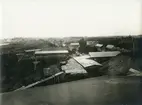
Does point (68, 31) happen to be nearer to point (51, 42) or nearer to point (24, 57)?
point (51, 42)

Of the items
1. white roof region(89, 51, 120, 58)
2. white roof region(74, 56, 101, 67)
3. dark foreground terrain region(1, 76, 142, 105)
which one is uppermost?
white roof region(89, 51, 120, 58)

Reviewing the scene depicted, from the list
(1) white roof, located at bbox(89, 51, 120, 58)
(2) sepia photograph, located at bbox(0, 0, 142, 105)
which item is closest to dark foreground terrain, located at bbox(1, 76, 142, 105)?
(2) sepia photograph, located at bbox(0, 0, 142, 105)

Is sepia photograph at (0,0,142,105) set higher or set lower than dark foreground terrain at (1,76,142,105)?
higher

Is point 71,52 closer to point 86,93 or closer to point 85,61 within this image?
point 85,61

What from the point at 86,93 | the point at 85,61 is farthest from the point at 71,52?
the point at 86,93

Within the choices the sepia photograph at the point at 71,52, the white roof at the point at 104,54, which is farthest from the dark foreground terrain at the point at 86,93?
the white roof at the point at 104,54

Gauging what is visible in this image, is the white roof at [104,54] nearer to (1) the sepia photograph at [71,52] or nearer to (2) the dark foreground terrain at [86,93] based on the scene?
(1) the sepia photograph at [71,52]

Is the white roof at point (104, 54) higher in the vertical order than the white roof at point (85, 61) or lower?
higher

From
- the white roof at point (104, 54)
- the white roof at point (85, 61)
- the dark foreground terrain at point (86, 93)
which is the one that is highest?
the white roof at point (104, 54)

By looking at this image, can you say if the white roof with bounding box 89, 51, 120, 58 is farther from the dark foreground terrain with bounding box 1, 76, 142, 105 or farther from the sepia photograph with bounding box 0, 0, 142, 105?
the dark foreground terrain with bounding box 1, 76, 142, 105
